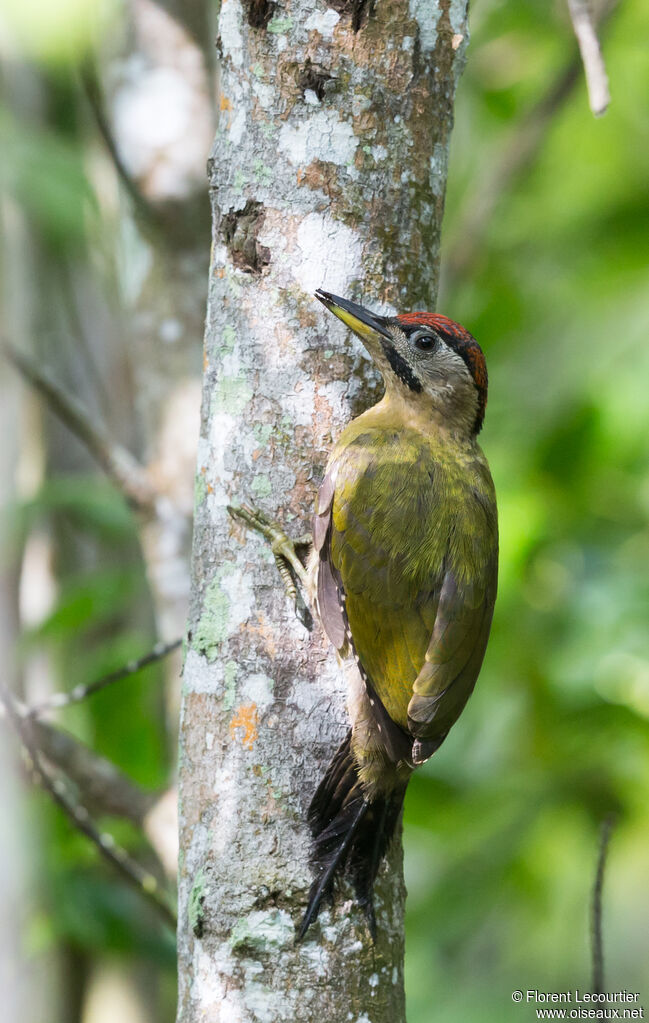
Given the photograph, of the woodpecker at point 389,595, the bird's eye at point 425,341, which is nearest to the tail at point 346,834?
the woodpecker at point 389,595

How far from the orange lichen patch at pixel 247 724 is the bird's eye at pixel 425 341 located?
3.04 ft

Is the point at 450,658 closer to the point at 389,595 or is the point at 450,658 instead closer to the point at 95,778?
the point at 389,595

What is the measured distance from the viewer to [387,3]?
7.18 feet

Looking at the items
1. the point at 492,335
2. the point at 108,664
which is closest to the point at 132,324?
the point at 108,664

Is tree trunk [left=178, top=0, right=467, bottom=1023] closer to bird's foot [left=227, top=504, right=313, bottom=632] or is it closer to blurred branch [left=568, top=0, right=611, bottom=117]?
bird's foot [left=227, top=504, right=313, bottom=632]

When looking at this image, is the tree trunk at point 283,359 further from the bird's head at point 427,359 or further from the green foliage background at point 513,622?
the green foliage background at point 513,622

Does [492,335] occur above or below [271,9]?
above

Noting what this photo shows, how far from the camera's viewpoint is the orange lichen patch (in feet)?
6.57

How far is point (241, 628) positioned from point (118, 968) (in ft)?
9.82

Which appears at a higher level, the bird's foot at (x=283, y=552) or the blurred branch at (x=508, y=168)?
the blurred branch at (x=508, y=168)

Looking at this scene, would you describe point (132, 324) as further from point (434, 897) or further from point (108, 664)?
point (434, 897)

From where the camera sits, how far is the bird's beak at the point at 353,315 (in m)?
2.11

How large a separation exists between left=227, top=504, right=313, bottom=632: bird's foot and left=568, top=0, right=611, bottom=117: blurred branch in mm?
960

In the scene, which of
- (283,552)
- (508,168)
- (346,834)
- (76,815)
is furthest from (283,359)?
(508,168)
